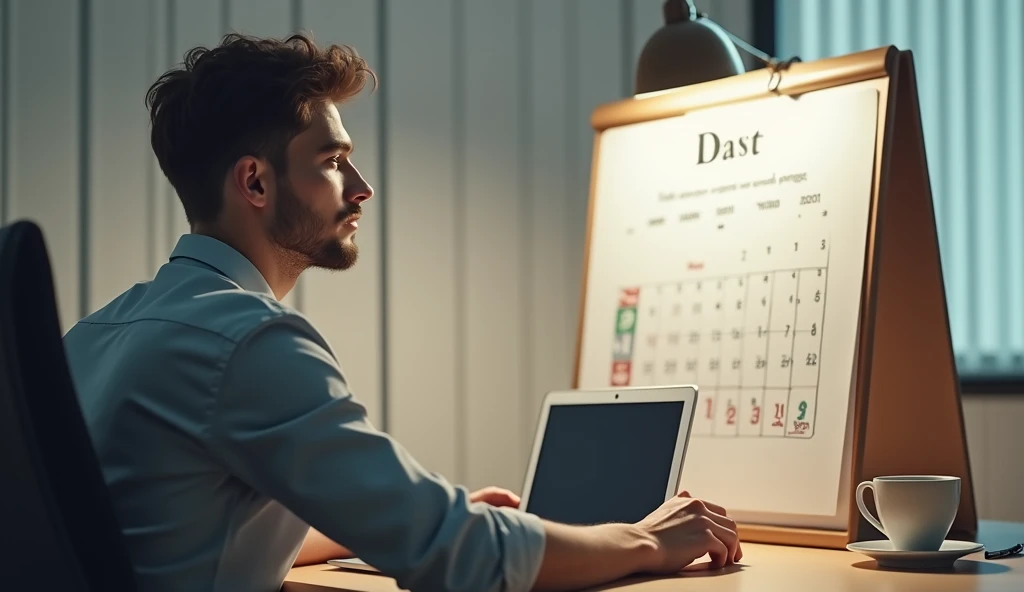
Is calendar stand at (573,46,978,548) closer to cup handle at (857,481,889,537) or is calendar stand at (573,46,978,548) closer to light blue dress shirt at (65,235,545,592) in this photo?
cup handle at (857,481,889,537)

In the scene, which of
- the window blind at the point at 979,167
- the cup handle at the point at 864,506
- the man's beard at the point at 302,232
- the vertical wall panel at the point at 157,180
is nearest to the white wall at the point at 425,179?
the vertical wall panel at the point at 157,180

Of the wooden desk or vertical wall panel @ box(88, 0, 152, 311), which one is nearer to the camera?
the wooden desk

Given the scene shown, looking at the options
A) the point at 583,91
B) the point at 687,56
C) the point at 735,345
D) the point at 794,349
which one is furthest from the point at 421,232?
the point at 794,349

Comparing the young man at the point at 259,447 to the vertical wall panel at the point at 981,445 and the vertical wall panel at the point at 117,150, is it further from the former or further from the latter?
the vertical wall panel at the point at 981,445

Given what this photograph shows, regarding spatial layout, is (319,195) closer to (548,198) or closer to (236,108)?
(236,108)

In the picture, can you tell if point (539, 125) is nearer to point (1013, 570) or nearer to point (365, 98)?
point (365, 98)

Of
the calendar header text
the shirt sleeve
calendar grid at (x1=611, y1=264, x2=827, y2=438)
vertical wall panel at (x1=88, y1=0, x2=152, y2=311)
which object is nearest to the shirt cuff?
the shirt sleeve

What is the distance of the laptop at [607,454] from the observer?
1.37 m

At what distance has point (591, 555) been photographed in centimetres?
111

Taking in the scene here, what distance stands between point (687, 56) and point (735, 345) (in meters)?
0.48

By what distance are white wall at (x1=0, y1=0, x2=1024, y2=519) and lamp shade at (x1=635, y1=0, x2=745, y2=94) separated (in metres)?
1.00

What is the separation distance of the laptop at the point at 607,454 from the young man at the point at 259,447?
104mm

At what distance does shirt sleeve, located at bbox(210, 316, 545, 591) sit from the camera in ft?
3.27

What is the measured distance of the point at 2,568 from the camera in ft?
3.21
